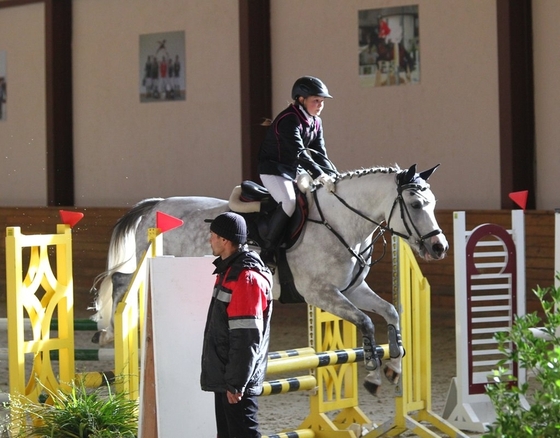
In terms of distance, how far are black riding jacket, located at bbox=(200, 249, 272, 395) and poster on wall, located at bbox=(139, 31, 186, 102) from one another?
819 cm

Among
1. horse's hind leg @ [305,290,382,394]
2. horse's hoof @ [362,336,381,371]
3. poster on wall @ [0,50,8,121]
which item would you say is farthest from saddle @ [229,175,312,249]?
poster on wall @ [0,50,8,121]

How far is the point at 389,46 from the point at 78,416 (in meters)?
6.51

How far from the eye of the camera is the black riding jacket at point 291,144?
210 inches

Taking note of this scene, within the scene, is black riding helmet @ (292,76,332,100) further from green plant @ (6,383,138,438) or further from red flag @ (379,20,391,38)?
red flag @ (379,20,391,38)

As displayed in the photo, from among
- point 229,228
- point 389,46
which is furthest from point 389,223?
point 389,46

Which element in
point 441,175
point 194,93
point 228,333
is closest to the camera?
point 228,333

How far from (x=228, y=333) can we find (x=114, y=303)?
252cm

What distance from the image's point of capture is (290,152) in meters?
5.38

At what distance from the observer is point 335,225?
5.40m

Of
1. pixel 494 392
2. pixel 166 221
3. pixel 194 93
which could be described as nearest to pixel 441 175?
pixel 194 93

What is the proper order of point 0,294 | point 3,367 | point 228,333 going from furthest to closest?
point 0,294
point 3,367
point 228,333

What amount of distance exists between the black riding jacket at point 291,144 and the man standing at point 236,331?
Result: 1777 millimetres

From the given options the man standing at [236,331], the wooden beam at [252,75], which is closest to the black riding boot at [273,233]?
the man standing at [236,331]

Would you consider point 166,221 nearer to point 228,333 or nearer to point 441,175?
point 228,333
